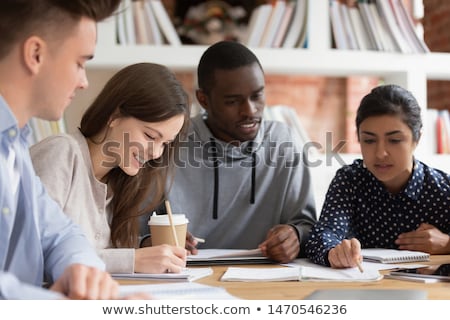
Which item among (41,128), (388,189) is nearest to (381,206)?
(388,189)

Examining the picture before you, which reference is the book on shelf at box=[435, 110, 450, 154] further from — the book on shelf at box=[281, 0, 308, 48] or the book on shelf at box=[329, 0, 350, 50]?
the book on shelf at box=[281, 0, 308, 48]

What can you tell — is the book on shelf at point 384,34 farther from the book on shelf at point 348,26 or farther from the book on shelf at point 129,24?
the book on shelf at point 129,24

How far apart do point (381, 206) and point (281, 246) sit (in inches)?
17.6

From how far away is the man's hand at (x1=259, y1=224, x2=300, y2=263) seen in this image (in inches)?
56.2

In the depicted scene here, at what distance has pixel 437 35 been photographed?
343 cm

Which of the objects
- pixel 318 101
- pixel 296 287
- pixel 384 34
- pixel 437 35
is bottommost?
pixel 296 287

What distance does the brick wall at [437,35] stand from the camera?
3.34 m

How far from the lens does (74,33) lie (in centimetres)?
91

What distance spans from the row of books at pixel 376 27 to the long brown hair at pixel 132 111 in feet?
3.62

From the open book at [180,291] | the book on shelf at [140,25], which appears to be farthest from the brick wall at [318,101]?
the open book at [180,291]

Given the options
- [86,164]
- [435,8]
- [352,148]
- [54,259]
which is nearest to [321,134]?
[352,148]

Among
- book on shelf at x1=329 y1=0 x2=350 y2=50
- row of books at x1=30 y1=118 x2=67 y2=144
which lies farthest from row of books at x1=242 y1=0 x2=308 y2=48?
row of books at x1=30 y1=118 x2=67 y2=144

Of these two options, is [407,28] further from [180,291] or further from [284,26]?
[180,291]

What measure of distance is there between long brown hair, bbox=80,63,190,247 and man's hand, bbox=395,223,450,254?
0.67m
